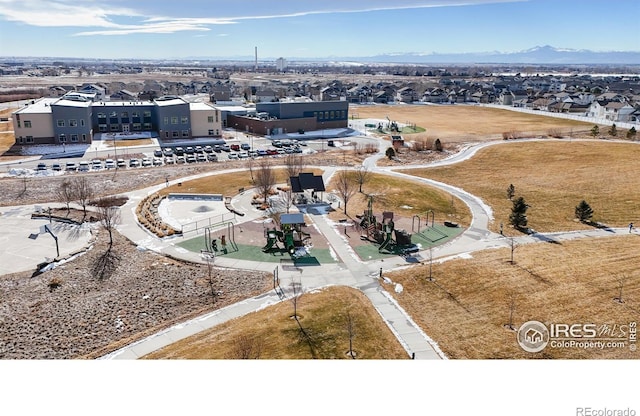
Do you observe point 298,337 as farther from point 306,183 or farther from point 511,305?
point 306,183

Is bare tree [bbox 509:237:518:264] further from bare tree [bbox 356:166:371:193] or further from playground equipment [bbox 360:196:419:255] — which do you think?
bare tree [bbox 356:166:371:193]

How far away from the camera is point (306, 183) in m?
34.5

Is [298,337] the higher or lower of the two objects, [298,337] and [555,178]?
the lower

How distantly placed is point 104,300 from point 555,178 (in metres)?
39.6

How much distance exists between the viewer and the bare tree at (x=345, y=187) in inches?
1334

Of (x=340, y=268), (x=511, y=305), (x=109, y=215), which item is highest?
(x=109, y=215)

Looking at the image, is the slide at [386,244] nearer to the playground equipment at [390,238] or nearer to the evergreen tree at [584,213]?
the playground equipment at [390,238]

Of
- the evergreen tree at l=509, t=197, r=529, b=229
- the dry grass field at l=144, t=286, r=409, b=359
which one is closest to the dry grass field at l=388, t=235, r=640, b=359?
the dry grass field at l=144, t=286, r=409, b=359

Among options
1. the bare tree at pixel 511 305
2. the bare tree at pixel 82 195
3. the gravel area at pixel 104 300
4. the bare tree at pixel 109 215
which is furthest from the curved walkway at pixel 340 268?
the bare tree at pixel 511 305

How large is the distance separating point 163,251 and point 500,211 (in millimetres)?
22817

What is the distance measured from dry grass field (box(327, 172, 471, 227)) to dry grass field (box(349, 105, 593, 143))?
27209 millimetres

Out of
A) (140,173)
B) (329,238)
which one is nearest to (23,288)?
(329,238)

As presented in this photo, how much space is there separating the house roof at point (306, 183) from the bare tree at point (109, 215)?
11.9 m

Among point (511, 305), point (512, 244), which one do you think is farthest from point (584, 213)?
point (511, 305)
